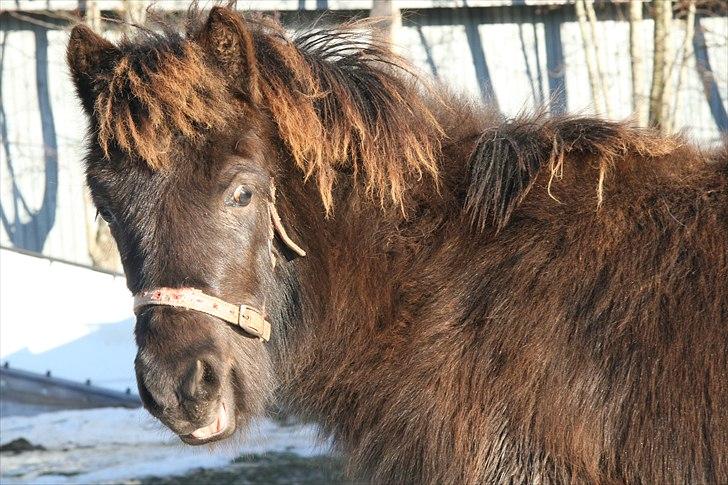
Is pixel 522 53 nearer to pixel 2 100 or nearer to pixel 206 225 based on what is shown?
pixel 2 100

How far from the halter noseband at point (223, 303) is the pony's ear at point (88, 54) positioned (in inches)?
27.9

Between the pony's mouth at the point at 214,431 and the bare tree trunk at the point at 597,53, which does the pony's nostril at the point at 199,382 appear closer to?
the pony's mouth at the point at 214,431

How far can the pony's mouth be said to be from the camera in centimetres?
239

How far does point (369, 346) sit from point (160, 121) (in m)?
0.93

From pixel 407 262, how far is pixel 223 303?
0.60 metres

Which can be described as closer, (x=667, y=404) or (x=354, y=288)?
(x=667, y=404)

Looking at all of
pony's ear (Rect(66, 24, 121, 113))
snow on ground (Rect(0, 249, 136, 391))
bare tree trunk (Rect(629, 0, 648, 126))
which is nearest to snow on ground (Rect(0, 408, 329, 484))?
snow on ground (Rect(0, 249, 136, 391))

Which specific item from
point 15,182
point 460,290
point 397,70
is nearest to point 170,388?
point 460,290

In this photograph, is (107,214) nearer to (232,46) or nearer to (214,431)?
(232,46)

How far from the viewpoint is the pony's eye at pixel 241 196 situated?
243 centimetres

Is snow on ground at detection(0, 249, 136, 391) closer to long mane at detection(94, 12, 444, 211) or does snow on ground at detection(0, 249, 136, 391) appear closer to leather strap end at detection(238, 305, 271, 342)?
leather strap end at detection(238, 305, 271, 342)

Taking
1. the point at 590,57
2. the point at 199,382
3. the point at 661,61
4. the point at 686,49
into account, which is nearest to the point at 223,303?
the point at 199,382

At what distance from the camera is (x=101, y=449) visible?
6074 millimetres

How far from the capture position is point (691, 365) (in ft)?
7.18
